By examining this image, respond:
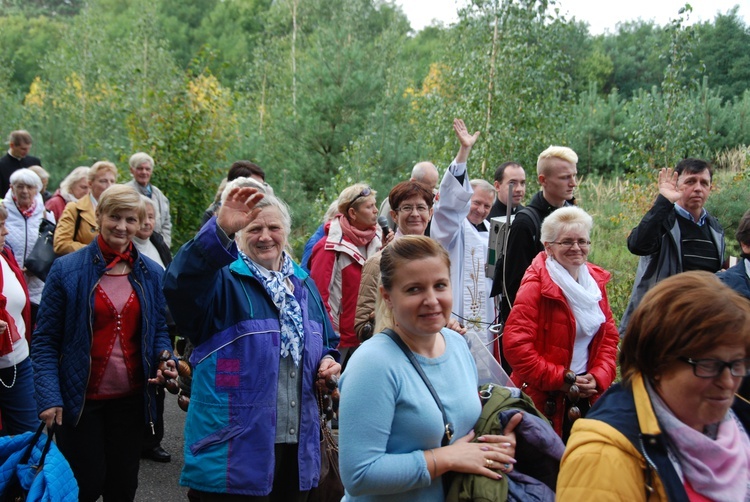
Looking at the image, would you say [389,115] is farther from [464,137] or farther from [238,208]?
[238,208]

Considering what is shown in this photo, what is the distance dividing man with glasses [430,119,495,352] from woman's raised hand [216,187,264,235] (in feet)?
6.72

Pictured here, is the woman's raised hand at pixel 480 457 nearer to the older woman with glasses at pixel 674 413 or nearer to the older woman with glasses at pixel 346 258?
the older woman with glasses at pixel 674 413

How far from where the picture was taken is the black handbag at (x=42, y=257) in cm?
648

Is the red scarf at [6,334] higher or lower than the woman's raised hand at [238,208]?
lower

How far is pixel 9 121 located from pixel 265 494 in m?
20.0

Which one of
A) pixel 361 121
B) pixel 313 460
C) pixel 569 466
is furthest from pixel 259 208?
pixel 361 121

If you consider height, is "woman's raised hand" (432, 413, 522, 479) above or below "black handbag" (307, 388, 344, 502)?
above

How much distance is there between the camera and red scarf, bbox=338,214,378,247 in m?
5.22

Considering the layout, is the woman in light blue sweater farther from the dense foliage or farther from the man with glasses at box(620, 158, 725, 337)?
the dense foliage

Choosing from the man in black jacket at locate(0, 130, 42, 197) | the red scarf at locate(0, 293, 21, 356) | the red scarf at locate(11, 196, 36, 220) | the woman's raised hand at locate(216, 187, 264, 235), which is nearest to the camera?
the woman's raised hand at locate(216, 187, 264, 235)

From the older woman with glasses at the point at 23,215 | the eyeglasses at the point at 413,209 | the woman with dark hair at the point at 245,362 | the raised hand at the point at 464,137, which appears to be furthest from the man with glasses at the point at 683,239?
the older woman with glasses at the point at 23,215

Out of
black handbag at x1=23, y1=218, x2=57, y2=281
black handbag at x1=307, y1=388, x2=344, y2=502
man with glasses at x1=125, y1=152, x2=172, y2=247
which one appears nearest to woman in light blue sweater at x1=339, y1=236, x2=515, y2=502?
black handbag at x1=307, y1=388, x2=344, y2=502

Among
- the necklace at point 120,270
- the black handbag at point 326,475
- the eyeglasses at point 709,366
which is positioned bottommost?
the black handbag at point 326,475

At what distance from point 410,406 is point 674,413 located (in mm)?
807
